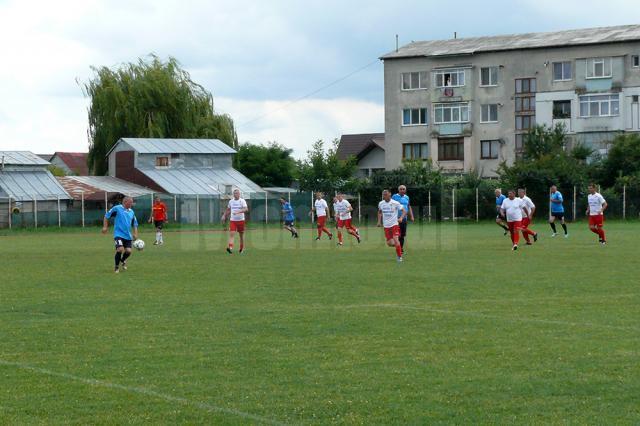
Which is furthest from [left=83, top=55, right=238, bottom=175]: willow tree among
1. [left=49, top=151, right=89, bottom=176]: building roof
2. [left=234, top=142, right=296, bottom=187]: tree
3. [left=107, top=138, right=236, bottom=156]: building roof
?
[left=49, top=151, right=89, bottom=176]: building roof

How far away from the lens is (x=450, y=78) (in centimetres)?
8812

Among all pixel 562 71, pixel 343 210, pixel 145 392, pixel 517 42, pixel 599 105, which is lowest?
pixel 145 392

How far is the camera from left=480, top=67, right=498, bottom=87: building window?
3415 inches

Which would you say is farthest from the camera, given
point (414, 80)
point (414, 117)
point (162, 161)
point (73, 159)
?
point (73, 159)

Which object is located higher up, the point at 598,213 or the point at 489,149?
the point at 489,149

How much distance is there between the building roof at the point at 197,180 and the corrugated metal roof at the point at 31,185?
25.4ft

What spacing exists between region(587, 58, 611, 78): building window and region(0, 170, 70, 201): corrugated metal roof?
40121 mm

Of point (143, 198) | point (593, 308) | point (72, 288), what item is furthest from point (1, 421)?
point (143, 198)

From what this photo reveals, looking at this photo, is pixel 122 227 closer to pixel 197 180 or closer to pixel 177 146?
pixel 197 180

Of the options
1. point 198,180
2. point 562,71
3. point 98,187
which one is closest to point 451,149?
point 562,71

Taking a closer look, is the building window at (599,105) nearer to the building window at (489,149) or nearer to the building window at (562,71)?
the building window at (562,71)

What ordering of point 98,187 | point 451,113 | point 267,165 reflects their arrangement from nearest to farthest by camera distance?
point 98,187, point 451,113, point 267,165

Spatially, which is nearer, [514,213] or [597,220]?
[514,213]

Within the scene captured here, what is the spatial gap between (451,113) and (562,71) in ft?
32.0
